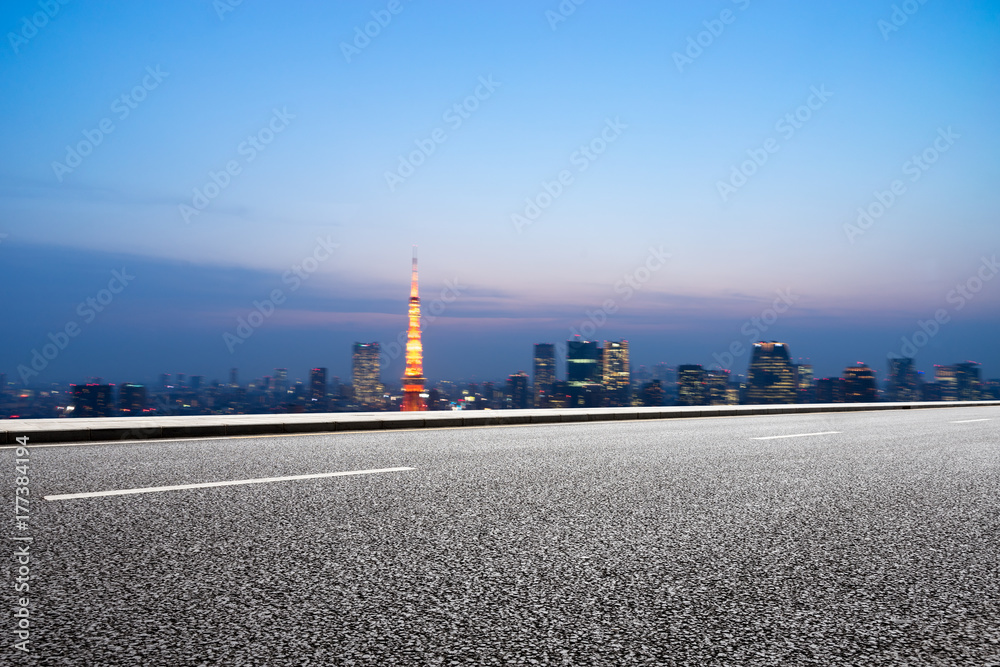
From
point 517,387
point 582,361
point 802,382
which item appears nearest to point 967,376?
point 802,382

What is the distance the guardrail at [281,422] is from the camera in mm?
10672

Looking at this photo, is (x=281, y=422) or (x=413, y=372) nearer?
(x=281, y=422)

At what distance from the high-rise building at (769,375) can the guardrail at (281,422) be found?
69409 millimetres

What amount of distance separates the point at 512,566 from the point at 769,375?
9070 centimetres

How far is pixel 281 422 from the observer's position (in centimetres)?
1244

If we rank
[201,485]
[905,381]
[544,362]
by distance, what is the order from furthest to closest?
1. [544,362]
2. [905,381]
3. [201,485]

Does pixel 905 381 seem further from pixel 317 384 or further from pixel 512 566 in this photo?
pixel 512 566

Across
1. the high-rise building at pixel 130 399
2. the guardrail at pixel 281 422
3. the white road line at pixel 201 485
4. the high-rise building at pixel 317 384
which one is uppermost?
the high-rise building at pixel 317 384

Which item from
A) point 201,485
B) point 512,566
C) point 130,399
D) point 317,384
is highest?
point 317,384

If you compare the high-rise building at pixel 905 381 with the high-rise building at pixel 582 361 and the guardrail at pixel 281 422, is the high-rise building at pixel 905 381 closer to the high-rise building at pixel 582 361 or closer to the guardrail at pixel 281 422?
the guardrail at pixel 281 422

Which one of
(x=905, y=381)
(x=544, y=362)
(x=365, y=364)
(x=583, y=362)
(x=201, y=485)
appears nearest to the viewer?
(x=201, y=485)

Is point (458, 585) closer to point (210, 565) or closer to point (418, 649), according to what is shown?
point (418, 649)

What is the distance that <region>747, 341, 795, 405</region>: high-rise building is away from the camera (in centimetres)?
8450

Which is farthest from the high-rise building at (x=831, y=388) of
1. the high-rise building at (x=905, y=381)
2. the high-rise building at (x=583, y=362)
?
the high-rise building at (x=583, y=362)
